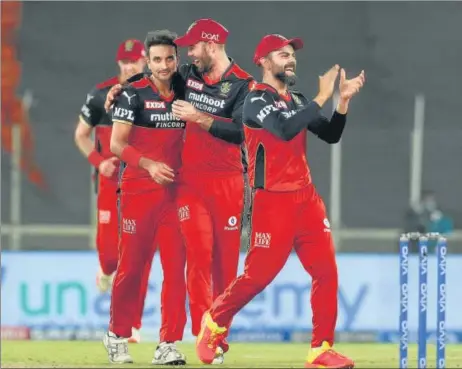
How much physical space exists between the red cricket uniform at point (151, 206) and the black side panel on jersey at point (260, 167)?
2.77 ft

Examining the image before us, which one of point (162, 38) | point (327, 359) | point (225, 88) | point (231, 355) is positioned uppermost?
point (162, 38)

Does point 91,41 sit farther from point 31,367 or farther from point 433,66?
point 31,367

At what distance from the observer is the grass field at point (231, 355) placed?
29.4 ft

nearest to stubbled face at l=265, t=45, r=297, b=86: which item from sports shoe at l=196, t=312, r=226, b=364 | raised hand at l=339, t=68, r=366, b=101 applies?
raised hand at l=339, t=68, r=366, b=101

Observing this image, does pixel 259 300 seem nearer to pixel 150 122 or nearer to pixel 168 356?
pixel 168 356

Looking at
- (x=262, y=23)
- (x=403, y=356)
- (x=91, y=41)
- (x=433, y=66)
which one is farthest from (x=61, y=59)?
(x=403, y=356)

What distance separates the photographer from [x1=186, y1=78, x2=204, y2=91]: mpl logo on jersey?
8820 mm

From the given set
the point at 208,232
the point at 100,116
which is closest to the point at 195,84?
the point at 208,232

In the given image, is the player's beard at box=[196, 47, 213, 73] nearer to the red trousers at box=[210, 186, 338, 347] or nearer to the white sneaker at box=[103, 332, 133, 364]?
the red trousers at box=[210, 186, 338, 347]

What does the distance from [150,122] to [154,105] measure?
0.11m

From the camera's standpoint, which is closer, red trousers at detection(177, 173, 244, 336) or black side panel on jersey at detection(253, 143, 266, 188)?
black side panel on jersey at detection(253, 143, 266, 188)

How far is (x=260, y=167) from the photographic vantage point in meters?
8.07

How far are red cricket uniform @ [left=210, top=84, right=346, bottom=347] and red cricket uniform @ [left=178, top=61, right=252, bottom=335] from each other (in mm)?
626

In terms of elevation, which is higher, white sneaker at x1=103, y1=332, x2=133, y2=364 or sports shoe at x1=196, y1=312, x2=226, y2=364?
sports shoe at x1=196, y1=312, x2=226, y2=364
